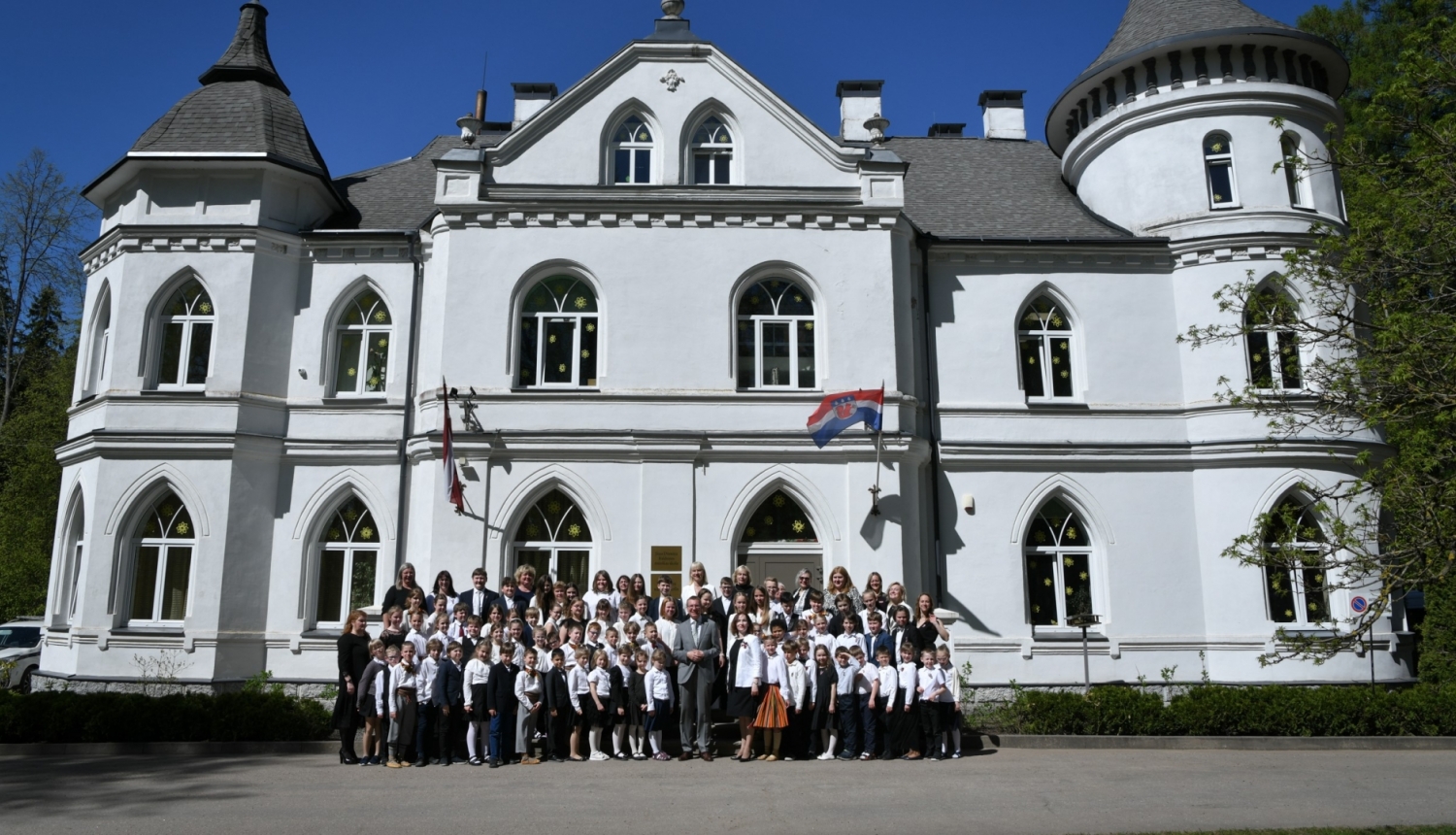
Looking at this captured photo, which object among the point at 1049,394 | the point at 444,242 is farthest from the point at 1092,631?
the point at 444,242

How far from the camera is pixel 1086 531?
17203 mm

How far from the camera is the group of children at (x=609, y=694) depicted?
36.2 ft

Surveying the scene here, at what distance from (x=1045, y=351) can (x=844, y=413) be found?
487cm

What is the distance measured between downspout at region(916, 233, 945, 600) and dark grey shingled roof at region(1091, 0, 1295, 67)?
5.74 meters

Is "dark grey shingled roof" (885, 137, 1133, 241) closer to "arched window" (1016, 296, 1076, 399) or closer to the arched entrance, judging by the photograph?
"arched window" (1016, 296, 1076, 399)

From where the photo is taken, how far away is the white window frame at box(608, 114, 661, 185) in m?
17.2

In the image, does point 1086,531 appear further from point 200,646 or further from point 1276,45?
point 200,646

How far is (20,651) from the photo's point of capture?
22.0m

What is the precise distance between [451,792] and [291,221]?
12.4m

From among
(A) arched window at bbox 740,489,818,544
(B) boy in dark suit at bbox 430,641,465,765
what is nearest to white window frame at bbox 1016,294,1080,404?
(A) arched window at bbox 740,489,818,544

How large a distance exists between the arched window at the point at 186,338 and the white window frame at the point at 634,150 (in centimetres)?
736

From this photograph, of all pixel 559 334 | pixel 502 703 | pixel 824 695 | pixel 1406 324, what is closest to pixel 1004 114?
pixel 559 334

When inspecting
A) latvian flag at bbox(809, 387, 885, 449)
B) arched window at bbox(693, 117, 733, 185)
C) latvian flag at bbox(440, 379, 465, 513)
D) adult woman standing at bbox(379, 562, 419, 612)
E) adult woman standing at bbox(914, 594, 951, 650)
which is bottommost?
adult woman standing at bbox(914, 594, 951, 650)

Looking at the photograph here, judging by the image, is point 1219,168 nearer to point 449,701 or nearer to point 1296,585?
point 1296,585
